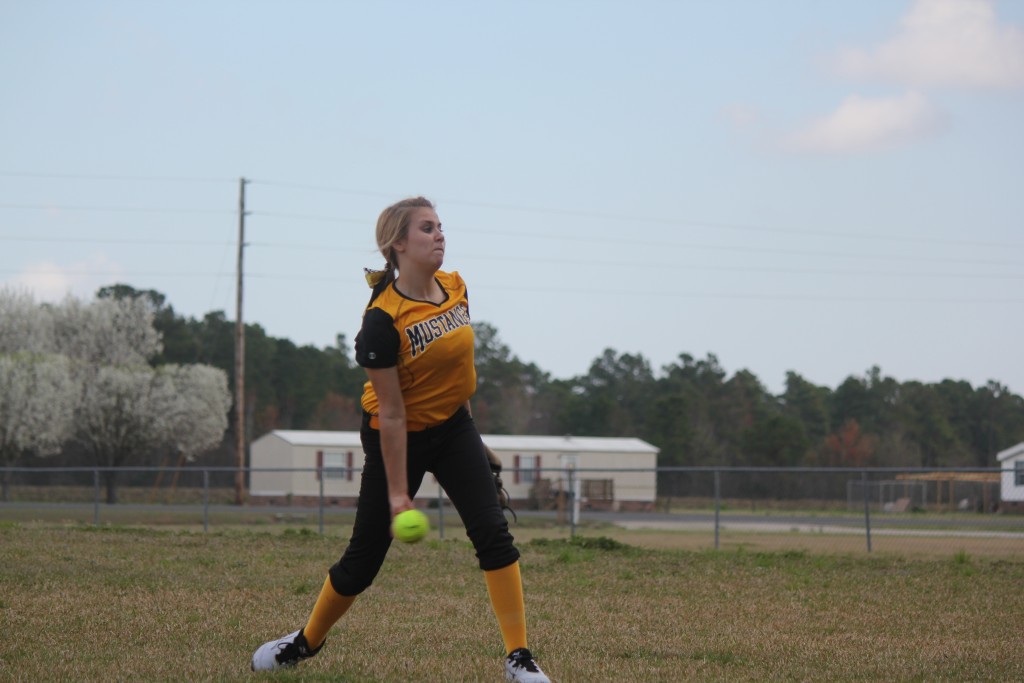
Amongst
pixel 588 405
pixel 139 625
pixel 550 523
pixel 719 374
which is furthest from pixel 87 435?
pixel 719 374

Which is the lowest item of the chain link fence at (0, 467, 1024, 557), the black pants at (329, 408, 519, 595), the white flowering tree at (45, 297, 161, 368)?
the chain link fence at (0, 467, 1024, 557)

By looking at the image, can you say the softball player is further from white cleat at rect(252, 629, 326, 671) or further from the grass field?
the grass field

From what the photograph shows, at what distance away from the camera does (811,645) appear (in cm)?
615

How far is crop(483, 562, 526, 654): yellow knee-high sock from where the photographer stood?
4.61m

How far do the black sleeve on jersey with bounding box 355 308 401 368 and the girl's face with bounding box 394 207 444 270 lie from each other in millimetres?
280

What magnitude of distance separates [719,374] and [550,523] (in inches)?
2667

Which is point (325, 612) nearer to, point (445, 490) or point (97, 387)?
point (445, 490)

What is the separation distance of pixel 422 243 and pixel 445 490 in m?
1.00

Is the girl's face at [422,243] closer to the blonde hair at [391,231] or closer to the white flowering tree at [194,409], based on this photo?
the blonde hair at [391,231]

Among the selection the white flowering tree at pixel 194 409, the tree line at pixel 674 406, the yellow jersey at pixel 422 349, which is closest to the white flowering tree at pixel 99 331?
the white flowering tree at pixel 194 409

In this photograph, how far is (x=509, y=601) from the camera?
182 inches

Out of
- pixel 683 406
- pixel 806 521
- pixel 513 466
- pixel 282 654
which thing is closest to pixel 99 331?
pixel 513 466

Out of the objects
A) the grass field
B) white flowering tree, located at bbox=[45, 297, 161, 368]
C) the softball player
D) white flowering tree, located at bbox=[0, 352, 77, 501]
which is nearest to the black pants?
the softball player

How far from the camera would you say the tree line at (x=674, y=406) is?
229 feet
